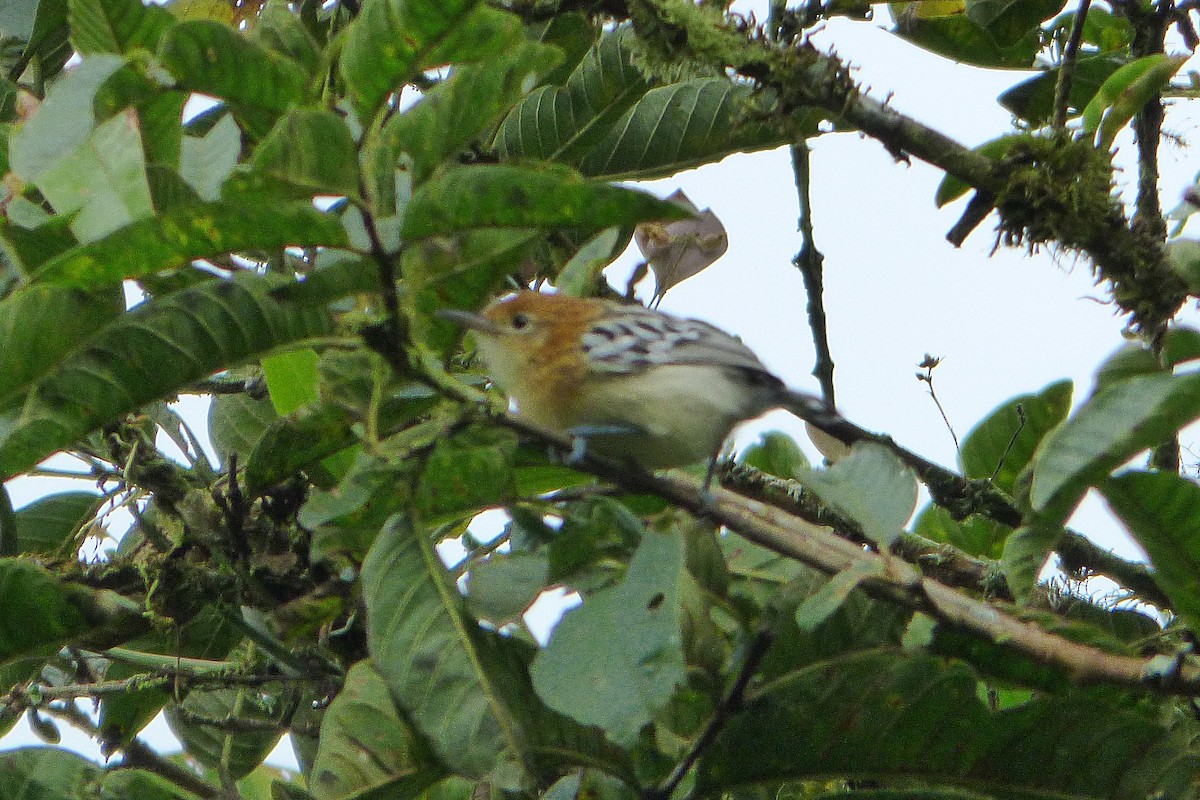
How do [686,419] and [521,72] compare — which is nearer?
[521,72]

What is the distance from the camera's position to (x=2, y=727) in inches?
141

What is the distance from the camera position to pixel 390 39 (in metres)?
1.96

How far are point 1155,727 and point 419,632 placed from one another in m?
1.44

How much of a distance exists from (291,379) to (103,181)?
83 cm

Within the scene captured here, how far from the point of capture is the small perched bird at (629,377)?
3.44m

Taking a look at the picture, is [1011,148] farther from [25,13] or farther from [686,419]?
[25,13]

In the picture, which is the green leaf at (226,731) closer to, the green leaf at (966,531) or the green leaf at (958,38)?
the green leaf at (966,531)

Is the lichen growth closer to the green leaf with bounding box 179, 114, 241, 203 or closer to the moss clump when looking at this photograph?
the moss clump

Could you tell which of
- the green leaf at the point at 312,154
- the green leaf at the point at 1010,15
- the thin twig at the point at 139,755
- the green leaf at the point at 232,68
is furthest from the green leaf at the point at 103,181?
the green leaf at the point at 1010,15

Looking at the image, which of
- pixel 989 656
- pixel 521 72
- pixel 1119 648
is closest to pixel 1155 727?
pixel 1119 648

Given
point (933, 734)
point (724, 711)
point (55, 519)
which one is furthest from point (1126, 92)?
point (55, 519)

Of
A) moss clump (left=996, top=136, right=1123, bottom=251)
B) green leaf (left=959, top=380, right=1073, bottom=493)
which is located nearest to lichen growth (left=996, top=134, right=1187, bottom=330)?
moss clump (left=996, top=136, right=1123, bottom=251)

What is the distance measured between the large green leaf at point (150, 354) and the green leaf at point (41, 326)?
0.07 feet

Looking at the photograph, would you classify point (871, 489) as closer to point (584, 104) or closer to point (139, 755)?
point (584, 104)
